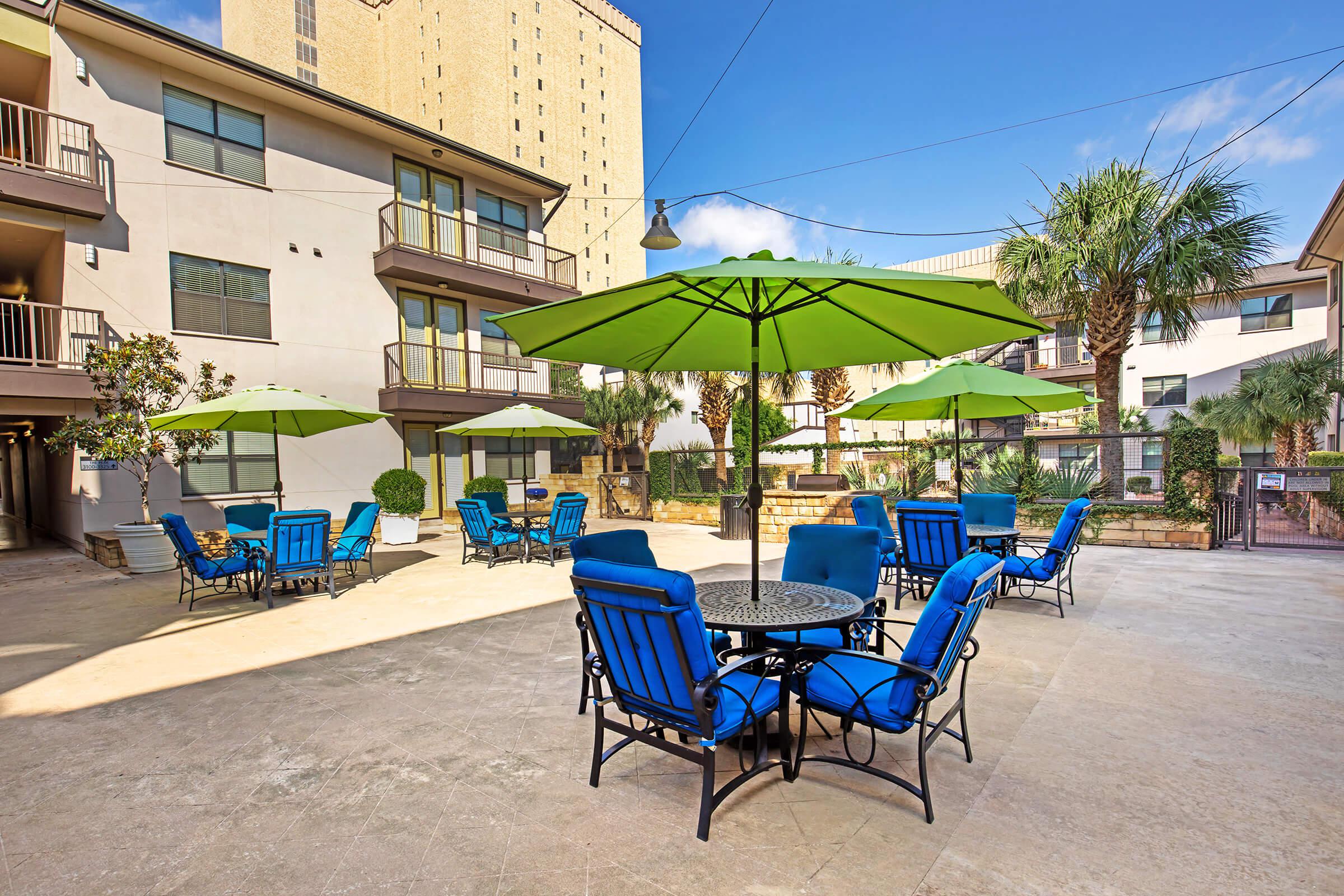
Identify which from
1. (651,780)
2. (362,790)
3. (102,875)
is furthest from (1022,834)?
(102,875)

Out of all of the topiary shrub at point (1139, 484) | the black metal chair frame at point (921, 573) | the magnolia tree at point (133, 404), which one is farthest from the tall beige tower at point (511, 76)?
the black metal chair frame at point (921, 573)

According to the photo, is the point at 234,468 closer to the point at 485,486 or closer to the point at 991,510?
the point at 485,486

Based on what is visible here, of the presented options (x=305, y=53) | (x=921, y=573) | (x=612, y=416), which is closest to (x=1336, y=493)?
(x=921, y=573)

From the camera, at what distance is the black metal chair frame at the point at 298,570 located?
6.81 m

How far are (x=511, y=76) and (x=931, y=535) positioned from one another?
1881 inches

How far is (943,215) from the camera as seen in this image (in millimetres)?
13750

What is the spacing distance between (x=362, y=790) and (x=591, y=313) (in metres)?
2.51

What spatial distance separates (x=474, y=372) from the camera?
15.3 m

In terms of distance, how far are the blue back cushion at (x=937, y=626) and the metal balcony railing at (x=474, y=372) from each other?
37.7 feet

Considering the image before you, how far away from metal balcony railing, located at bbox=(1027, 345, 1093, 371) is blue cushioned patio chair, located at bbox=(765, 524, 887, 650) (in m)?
23.6

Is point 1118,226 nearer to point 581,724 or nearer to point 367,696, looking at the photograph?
point 581,724

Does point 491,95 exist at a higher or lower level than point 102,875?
higher

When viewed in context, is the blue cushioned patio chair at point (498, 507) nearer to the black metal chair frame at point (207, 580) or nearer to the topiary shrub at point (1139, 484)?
the black metal chair frame at point (207, 580)

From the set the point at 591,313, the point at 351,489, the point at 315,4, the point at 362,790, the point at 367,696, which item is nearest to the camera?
the point at 362,790
